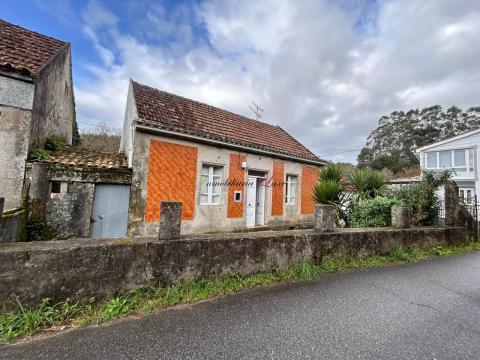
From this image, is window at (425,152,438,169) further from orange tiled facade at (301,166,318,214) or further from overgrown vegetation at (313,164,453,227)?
overgrown vegetation at (313,164,453,227)

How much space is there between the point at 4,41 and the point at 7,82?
1979 mm

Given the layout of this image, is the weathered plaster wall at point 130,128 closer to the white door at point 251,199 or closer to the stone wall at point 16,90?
the stone wall at point 16,90

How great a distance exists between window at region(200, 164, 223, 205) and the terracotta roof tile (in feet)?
9.14

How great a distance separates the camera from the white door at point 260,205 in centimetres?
1075

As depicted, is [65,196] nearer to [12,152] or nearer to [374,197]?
[12,152]

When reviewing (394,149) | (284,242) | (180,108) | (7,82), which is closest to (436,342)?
(284,242)

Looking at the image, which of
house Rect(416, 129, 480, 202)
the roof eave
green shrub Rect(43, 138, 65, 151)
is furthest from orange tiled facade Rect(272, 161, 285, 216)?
house Rect(416, 129, 480, 202)

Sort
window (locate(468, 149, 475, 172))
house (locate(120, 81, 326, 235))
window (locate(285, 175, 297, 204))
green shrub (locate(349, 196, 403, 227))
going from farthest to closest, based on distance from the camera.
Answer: window (locate(468, 149, 475, 172)), window (locate(285, 175, 297, 204)), house (locate(120, 81, 326, 235)), green shrub (locate(349, 196, 403, 227))

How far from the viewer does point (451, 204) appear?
25.7 feet

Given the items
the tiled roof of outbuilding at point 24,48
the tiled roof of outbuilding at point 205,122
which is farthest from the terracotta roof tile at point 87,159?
the tiled roof of outbuilding at point 24,48

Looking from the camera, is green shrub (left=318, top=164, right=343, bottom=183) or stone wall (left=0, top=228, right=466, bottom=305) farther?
green shrub (left=318, top=164, right=343, bottom=183)

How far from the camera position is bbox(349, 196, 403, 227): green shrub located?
6.78 meters

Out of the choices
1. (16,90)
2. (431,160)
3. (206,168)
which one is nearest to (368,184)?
(206,168)

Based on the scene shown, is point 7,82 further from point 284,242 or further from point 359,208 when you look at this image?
point 359,208
